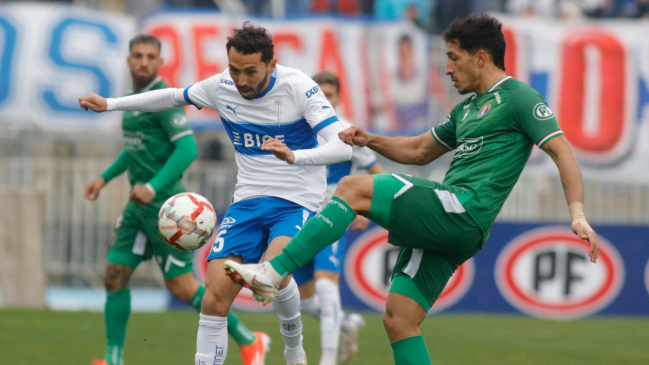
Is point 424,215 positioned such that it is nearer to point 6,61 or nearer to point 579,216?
point 579,216

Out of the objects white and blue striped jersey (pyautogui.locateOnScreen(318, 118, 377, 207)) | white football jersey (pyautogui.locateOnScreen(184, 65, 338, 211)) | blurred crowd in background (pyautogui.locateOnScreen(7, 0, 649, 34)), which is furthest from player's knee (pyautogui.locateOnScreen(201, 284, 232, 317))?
blurred crowd in background (pyautogui.locateOnScreen(7, 0, 649, 34))

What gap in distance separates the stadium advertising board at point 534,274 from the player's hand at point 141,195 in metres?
5.90

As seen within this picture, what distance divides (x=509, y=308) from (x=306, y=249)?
848 cm

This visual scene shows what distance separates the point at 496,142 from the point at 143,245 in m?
3.35

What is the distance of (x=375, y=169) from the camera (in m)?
7.92

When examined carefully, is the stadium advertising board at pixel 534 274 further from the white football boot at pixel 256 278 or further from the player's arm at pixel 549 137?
the white football boot at pixel 256 278

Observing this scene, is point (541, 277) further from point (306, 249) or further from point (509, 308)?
point (306, 249)

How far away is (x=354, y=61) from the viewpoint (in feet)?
46.0

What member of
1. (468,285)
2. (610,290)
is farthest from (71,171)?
(610,290)

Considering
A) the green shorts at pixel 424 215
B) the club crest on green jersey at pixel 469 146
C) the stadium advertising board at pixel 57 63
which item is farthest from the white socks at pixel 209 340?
the stadium advertising board at pixel 57 63

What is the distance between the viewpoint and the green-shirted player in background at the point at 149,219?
6824 mm

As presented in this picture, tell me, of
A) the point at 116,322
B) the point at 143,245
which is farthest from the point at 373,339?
the point at 116,322

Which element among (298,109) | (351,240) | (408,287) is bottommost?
(351,240)

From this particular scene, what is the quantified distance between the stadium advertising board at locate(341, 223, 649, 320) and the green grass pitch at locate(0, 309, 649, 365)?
0.38m
